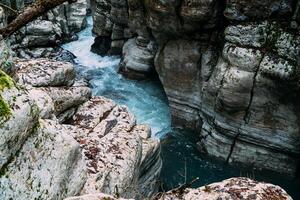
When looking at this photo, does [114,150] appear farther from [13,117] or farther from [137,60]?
[137,60]

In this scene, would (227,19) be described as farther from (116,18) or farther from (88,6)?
(88,6)

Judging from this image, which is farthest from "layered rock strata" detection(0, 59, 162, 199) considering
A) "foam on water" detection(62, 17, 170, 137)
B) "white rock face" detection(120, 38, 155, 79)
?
"white rock face" detection(120, 38, 155, 79)

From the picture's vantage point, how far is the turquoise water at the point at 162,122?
22.9m

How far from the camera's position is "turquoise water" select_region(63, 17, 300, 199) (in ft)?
75.2

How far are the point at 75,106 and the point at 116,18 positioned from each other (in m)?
17.6

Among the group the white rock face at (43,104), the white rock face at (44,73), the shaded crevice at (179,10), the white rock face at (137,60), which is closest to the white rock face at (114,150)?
the white rock face at (44,73)

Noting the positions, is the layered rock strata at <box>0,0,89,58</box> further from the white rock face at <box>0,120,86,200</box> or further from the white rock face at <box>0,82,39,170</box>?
the white rock face at <box>0,82,39,170</box>

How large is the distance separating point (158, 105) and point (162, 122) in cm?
200

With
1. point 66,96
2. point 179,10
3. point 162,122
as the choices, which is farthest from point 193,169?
point 66,96

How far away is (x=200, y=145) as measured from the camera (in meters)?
24.7

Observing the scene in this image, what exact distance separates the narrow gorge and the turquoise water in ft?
0.24

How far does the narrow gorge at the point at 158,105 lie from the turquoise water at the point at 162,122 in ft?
0.24

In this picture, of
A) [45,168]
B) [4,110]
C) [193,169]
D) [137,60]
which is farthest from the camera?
[137,60]

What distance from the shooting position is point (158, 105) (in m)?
28.7
